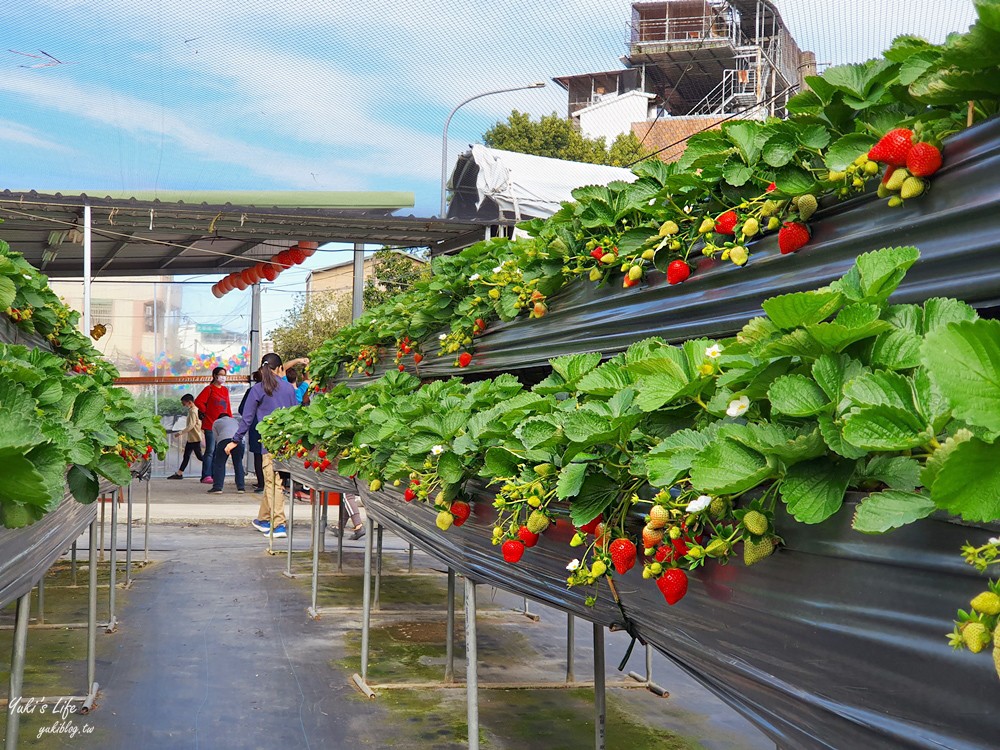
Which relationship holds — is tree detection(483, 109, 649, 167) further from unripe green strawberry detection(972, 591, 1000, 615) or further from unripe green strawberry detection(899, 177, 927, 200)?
unripe green strawberry detection(972, 591, 1000, 615)

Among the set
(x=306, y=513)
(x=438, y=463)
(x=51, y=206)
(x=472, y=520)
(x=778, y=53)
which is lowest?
(x=306, y=513)

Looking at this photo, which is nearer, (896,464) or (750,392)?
(896,464)

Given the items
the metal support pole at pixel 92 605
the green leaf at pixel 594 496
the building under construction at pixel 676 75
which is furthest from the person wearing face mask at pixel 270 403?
the building under construction at pixel 676 75

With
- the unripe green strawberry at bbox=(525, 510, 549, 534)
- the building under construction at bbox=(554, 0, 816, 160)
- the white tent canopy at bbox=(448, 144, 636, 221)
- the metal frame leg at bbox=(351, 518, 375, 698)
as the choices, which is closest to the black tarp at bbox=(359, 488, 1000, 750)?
the unripe green strawberry at bbox=(525, 510, 549, 534)

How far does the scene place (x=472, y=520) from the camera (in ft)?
8.68

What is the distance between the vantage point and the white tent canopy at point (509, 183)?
436 inches

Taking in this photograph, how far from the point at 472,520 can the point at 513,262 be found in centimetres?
144

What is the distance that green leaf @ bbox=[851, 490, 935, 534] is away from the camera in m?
0.97

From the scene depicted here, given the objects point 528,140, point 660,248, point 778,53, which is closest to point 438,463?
point 660,248

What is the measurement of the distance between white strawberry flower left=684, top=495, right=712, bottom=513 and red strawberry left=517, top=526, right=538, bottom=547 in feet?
2.11

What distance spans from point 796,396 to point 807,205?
3.12 ft

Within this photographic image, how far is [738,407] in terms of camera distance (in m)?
1.30

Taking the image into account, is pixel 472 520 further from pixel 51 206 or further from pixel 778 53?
pixel 778 53

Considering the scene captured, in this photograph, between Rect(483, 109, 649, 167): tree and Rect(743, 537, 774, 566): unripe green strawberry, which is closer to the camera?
Rect(743, 537, 774, 566): unripe green strawberry
